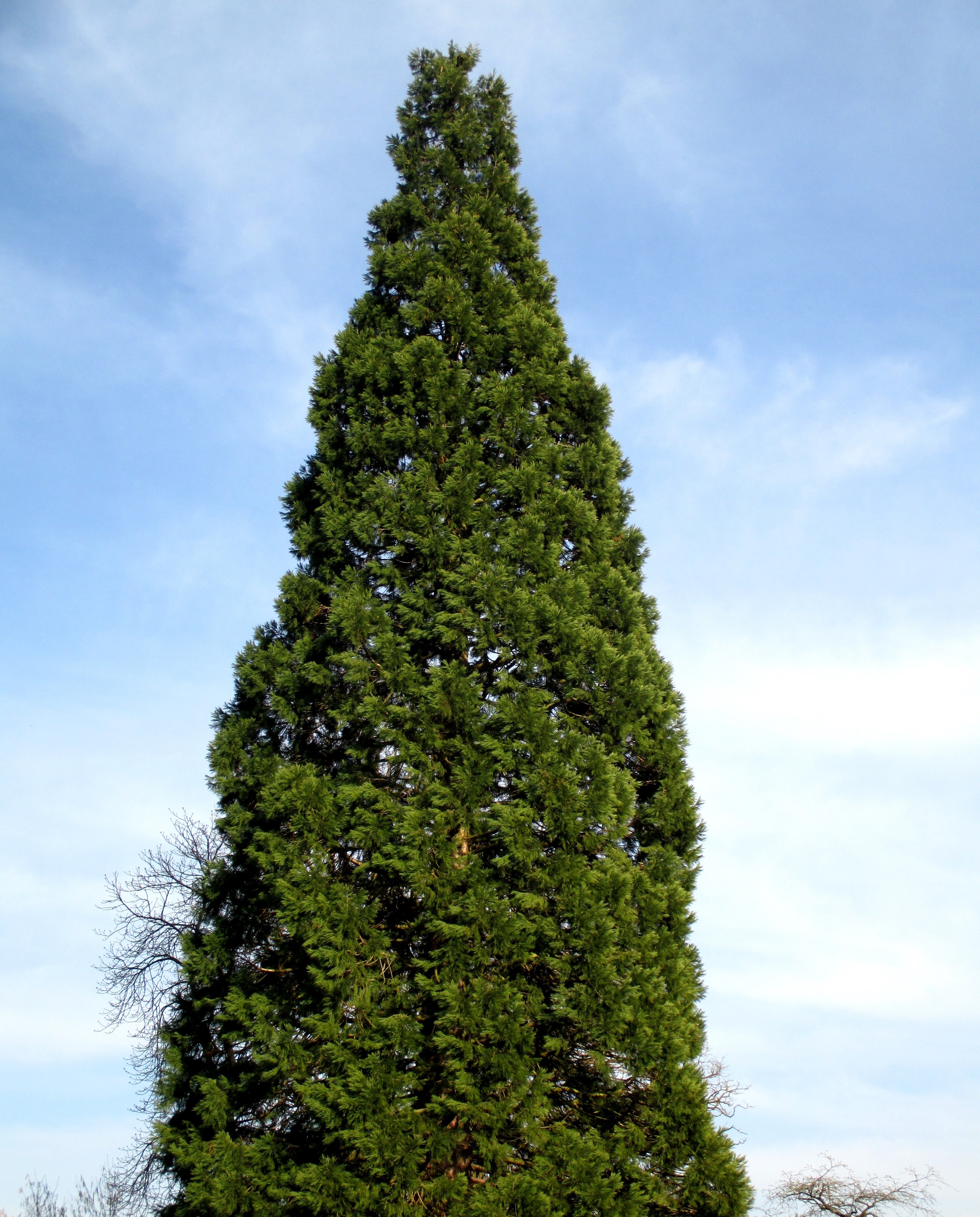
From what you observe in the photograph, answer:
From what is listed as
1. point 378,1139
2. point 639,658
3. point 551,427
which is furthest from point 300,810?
point 551,427

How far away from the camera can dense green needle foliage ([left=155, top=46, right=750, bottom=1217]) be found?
5.33 meters

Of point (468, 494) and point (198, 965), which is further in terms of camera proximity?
point (468, 494)

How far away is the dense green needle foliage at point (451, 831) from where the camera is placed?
5328 mm

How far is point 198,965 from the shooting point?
6695 millimetres

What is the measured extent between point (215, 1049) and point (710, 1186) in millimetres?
3710

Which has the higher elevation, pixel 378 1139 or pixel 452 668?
pixel 452 668

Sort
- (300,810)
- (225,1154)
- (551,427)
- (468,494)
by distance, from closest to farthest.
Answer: (225,1154)
(300,810)
(468,494)
(551,427)

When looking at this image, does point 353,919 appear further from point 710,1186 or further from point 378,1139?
point 710,1186

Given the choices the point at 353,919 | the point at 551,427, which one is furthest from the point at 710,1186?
the point at 551,427

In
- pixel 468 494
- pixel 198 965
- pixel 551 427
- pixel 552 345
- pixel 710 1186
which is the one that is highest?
pixel 552 345

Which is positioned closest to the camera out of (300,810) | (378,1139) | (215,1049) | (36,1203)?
(378,1139)

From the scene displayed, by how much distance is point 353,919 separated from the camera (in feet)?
19.0

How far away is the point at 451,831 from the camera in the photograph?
6129 millimetres

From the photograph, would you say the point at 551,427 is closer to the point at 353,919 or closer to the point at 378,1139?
the point at 353,919
